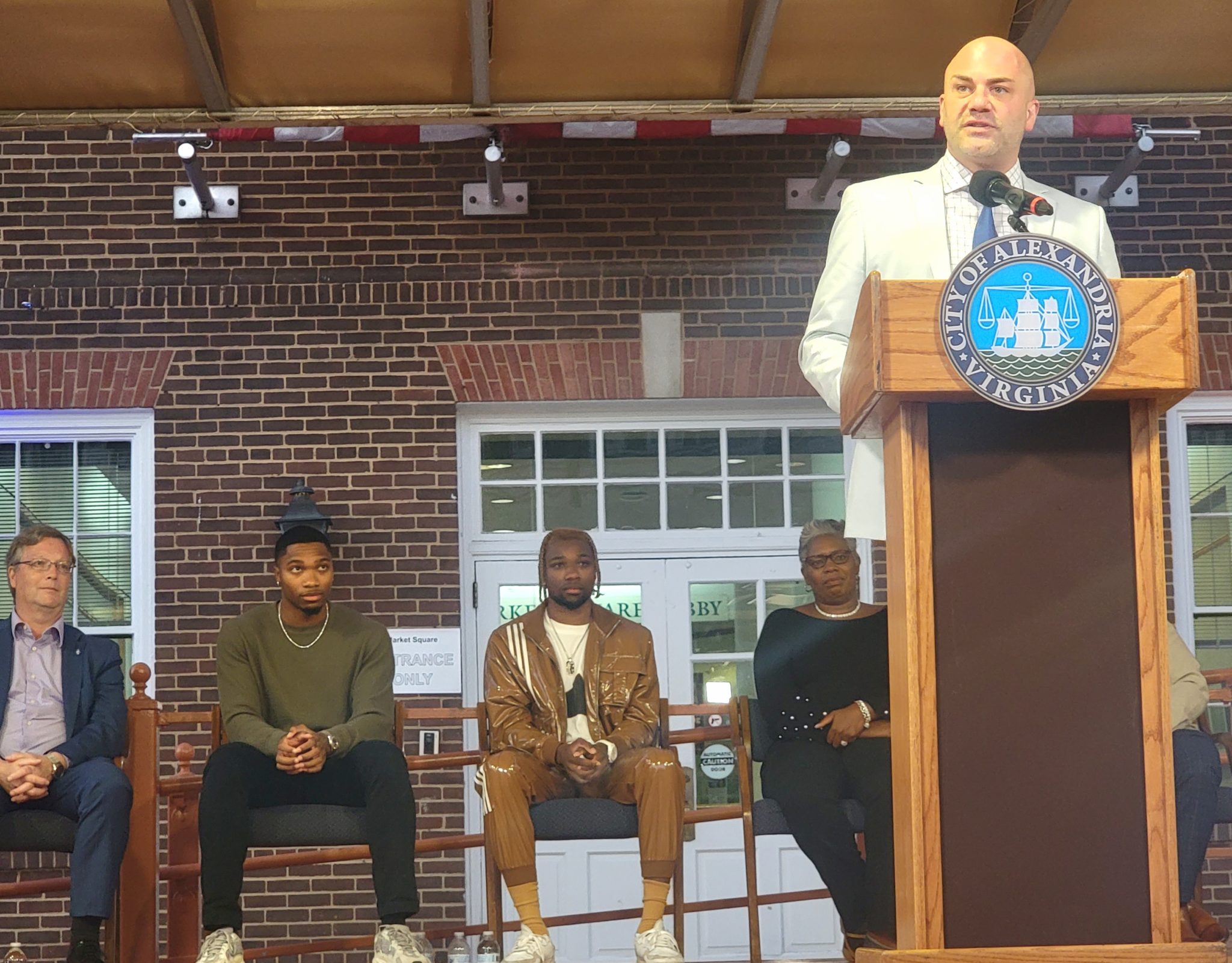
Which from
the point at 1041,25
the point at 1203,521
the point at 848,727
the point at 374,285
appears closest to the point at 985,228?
the point at 1041,25

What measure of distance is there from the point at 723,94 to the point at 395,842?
7.25 feet

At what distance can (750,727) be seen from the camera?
4805mm

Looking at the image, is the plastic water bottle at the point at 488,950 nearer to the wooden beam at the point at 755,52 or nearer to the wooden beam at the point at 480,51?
the wooden beam at the point at 480,51

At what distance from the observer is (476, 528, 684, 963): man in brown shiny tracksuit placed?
13.7ft

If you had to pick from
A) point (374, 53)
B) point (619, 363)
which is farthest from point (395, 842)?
point (619, 363)

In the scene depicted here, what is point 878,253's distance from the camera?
2746 mm

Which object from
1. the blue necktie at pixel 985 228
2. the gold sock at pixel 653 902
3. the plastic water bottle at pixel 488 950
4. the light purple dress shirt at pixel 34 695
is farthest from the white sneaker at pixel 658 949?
the blue necktie at pixel 985 228

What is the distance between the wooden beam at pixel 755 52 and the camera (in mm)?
3967

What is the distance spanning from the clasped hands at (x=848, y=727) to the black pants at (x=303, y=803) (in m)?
1.19

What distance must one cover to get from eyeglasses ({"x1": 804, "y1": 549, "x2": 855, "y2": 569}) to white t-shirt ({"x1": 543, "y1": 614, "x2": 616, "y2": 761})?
73cm

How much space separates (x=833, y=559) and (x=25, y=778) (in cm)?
241

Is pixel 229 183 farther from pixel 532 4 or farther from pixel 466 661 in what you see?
pixel 532 4

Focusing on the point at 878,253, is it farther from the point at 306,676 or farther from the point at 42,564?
the point at 42,564

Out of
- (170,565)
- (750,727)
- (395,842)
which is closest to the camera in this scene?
(395,842)
